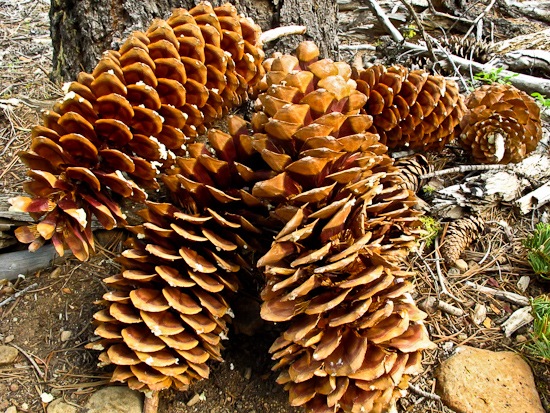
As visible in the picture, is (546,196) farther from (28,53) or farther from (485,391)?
(28,53)

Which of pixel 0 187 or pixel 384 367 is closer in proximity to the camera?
pixel 384 367

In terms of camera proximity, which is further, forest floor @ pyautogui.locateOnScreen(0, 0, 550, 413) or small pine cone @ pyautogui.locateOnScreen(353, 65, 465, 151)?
small pine cone @ pyautogui.locateOnScreen(353, 65, 465, 151)

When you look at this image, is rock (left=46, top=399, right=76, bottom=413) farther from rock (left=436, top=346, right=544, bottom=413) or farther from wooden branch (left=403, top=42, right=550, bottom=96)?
wooden branch (left=403, top=42, right=550, bottom=96)

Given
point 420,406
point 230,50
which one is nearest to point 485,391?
point 420,406

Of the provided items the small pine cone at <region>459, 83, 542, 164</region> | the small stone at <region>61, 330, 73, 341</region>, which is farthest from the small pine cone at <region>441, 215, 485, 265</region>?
the small stone at <region>61, 330, 73, 341</region>

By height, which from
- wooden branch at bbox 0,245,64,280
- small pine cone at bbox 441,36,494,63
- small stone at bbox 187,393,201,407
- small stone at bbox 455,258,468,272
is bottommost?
small stone at bbox 187,393,201,407

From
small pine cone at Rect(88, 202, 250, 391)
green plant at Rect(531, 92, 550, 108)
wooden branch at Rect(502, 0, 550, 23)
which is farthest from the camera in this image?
wooden branch at Rect(502, 0, 550, 23)

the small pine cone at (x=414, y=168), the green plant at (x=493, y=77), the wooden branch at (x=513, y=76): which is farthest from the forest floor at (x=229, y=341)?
the wooden branch at (x=513, y=76)
